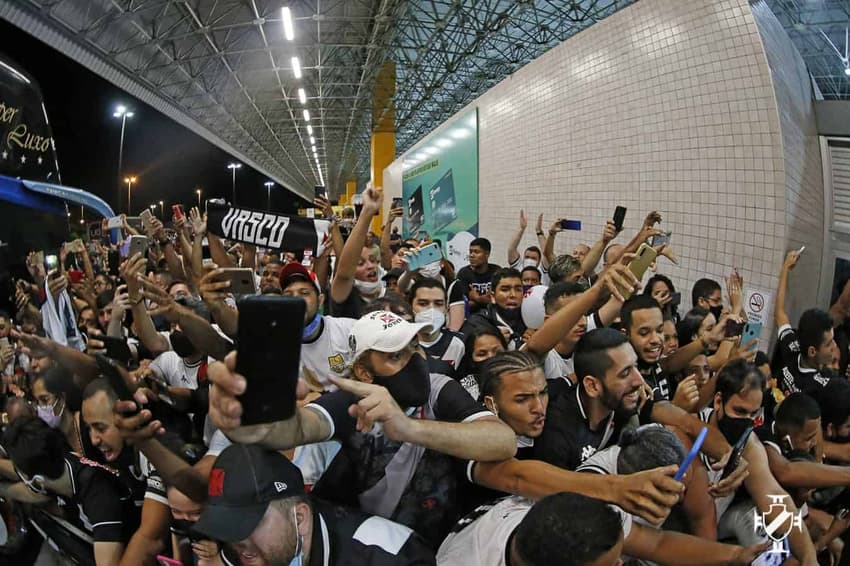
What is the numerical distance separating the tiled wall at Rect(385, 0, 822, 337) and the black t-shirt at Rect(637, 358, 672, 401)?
2938mm

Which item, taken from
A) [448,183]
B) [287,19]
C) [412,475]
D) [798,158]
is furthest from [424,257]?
[287,19]

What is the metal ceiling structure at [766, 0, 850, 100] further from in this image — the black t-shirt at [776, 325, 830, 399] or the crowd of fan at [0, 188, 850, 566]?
the crowd of fan at [0, 188, 850, 566]

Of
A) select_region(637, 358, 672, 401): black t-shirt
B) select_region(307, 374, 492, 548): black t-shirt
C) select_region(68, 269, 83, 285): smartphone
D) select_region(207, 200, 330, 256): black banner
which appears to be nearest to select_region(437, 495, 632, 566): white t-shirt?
select_region(307, 374, 492, 548): black t-shirt

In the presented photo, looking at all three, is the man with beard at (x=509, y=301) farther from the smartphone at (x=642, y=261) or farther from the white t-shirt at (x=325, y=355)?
the smartphone at (x=642, y=261)

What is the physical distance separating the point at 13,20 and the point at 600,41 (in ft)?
36.3

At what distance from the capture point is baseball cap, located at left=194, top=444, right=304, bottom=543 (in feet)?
4.56

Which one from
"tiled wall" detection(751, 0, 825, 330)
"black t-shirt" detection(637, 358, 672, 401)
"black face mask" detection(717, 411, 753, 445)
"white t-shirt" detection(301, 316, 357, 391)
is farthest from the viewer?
"tiled wall" detection(751, 0, 825, 330)

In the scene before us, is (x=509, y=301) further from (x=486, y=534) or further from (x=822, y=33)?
(x=822, y=33)

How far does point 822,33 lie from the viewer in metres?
17.4

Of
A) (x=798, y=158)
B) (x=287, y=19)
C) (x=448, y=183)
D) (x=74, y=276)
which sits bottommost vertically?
(x=74, y=276)

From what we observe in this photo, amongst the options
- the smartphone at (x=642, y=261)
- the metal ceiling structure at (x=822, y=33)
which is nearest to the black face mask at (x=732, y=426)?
the smartphone at (x=642, y=261)

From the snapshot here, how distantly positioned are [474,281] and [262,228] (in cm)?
257

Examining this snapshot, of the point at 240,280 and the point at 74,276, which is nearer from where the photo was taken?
the point at 240,280

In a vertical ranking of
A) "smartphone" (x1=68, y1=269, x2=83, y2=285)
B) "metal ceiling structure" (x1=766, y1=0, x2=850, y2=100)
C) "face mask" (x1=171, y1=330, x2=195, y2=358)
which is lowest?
"face mask" (x1=171, y1=330, x2=195, y2=358)
